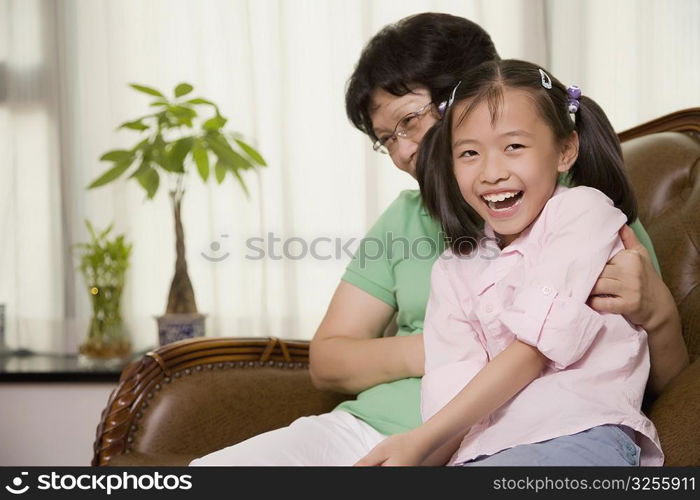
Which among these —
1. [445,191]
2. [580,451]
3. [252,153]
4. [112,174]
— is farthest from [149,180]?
[580,451]

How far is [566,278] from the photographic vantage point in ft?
3.81

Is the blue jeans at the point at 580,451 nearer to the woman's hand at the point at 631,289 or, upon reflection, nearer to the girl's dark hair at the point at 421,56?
the woman's hand at the point at 631,289

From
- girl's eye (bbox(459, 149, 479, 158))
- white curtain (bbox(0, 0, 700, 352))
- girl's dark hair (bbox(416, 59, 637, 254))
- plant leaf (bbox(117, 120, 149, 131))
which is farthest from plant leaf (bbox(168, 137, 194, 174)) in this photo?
girl's eye (bbox(459, 149, 479, 158))

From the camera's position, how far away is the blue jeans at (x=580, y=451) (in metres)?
1.10

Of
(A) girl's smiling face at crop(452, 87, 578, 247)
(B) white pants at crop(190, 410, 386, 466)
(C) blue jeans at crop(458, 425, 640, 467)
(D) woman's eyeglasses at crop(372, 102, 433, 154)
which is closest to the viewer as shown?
(C) blue jeans at crop(458, 425, 640, 467)

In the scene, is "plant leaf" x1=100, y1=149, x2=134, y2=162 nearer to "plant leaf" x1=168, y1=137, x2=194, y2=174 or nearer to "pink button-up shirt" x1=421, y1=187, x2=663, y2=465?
"plant leaf" x1=168, y1=137, x2=194, y2=174

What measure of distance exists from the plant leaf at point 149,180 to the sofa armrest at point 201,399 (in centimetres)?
95

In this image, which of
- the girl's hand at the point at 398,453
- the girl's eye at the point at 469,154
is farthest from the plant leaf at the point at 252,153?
the girl's hand at the point at 398,453

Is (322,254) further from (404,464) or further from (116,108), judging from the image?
(404,464)

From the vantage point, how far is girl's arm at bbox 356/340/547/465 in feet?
3.69

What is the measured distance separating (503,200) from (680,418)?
1.27ft

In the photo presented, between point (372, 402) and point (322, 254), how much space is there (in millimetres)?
1357

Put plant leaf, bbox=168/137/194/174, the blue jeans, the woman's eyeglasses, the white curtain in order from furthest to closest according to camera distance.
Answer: the white curtain, plant leaf, bbox=168/137/194/174, the woman's eyeglasses, the blue jeans

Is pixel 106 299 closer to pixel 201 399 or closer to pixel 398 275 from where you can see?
pixel 201 399
